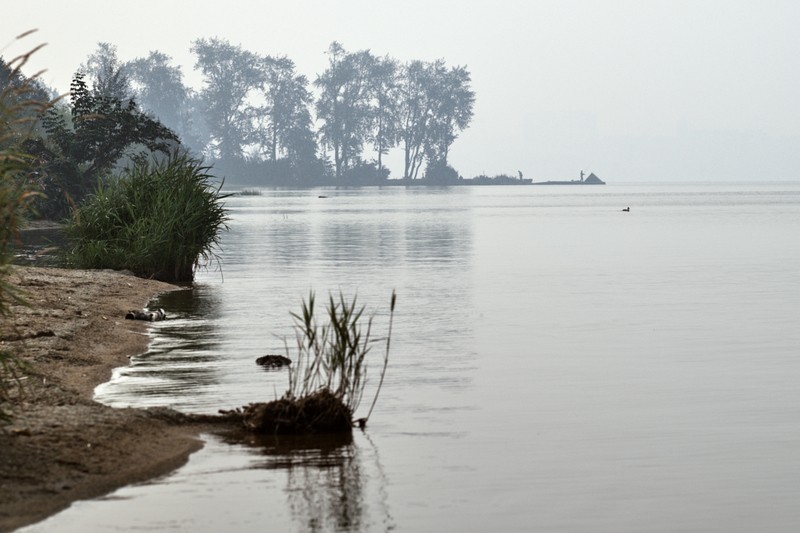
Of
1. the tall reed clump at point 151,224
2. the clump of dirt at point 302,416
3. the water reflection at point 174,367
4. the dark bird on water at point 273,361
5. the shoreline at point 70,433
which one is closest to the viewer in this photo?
the shoreline at point 70,433

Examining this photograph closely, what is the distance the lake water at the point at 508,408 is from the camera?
8664 millimetres

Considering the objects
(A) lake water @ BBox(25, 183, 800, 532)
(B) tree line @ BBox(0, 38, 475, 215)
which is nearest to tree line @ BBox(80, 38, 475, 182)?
(B) tree line @ BBox(0, 38, 475, 215)

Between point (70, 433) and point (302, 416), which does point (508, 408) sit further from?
point (70, 433)

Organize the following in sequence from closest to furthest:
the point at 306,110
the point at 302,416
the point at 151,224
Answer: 1. the point at 302,416
2. the point at 151,224
3. the point at 306,110

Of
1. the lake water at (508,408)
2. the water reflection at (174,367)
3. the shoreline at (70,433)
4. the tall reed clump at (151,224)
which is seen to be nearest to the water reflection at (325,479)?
the lake water at (508,408)

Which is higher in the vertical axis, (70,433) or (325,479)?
(70,433)

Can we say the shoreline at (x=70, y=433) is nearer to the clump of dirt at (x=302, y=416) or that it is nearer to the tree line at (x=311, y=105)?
the clump of dirt at (x=302, y=416)

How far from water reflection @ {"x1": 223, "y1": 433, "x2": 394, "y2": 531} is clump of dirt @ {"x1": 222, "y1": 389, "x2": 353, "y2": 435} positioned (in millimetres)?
100

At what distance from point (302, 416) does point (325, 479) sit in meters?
1.51

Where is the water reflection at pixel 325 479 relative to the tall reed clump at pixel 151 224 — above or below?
below

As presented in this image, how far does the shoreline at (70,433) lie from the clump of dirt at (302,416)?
0.55 m

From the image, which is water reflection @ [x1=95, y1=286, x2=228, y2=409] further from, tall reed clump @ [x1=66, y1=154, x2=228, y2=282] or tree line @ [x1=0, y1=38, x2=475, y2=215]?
tree line @ [x1=0, y1=38, x2=475, y2=215]

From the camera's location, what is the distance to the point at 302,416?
35.5ft

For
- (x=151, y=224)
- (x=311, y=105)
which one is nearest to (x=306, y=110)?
(x=311, y=105)
